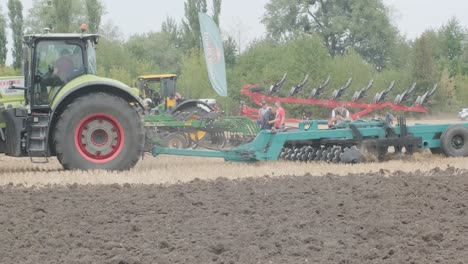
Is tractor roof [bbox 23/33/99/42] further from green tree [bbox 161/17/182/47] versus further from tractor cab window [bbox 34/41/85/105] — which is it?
green tree [bbox 161/17/182/47]

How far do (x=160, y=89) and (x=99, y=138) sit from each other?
10831 mm

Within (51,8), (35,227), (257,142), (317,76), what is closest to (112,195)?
(35,227)

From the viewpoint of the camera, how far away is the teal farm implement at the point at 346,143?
44.8 feet

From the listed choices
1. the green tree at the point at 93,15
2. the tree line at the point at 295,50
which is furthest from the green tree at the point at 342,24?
the green tree at the point at 93,15

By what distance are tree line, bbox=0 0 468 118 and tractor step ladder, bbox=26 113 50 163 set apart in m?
18.0

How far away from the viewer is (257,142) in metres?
13.7

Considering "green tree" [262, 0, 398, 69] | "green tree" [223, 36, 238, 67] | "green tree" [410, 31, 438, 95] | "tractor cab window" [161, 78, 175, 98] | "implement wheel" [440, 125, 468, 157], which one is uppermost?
"green tree" [262, 0, 398, 69]

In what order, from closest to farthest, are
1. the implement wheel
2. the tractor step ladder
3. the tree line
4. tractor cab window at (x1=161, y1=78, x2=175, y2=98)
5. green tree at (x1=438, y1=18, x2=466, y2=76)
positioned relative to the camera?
1. the tractor step ladder
2. the implement wheel
3. tractor cab window at (x1=161, y1=78, x2=175, y2=98)
4. the tree line
5. green tree at (x1=438, y1=18, x2=466, y2=76)

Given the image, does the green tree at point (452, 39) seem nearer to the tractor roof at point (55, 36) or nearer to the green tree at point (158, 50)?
the green tree at point (158, 50)

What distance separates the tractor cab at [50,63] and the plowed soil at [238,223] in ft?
8.60

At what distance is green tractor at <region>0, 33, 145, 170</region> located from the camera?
38.0 feet

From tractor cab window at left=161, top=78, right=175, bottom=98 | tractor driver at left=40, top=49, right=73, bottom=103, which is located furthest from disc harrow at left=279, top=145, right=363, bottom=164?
tractor cab window at left=161, top=78, right=175, bottom=98

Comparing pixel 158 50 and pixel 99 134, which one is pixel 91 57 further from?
pixel 158 50

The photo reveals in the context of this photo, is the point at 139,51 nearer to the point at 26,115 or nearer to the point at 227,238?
the point at 26,115
